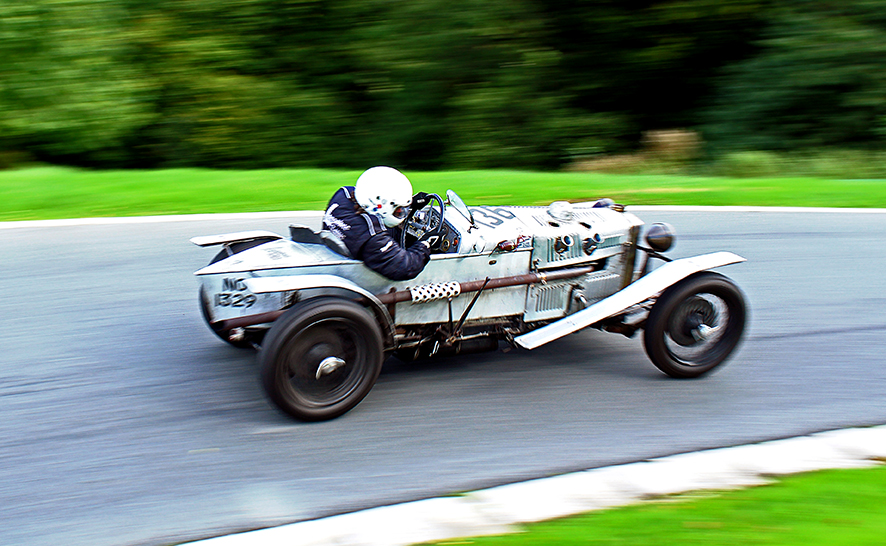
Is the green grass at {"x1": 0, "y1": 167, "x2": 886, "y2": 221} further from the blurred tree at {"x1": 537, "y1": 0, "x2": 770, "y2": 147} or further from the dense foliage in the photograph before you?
the blurred tree at {"x1": 537, "y1": 0, "x2": 770, "y2": 147}

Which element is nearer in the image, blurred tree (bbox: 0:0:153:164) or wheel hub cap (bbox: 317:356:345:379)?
wheel hub cap (bbox: 317:356:345:379)

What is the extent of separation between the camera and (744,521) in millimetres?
3432

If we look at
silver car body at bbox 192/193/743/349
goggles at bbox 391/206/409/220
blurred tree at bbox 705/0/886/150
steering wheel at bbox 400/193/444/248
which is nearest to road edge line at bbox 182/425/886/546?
silver car body at bbox 192/193/743/349

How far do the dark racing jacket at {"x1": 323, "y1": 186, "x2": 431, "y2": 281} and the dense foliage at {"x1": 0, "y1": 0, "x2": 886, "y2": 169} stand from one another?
38.8 feet

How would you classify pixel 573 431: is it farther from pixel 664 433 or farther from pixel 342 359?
pixel 342 359

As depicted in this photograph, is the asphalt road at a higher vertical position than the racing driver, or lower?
lower

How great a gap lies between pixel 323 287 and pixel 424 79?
13.0 metres

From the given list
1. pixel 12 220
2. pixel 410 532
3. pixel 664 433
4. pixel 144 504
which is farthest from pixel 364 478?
pixel 12 220

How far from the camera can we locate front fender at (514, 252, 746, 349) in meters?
4.86

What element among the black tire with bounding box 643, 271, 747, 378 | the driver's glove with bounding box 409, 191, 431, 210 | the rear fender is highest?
the driver's glove with bounding box 409, 191, 431, 210

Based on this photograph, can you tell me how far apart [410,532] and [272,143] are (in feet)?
49.8

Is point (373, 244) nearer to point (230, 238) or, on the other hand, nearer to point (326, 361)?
point (326, 361)

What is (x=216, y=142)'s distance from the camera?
17.2m

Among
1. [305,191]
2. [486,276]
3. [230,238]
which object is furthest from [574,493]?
[305,191]
